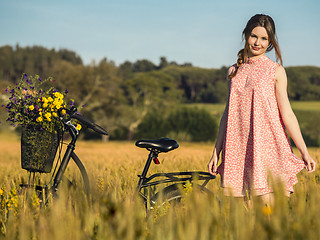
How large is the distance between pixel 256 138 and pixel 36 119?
2.02 meters

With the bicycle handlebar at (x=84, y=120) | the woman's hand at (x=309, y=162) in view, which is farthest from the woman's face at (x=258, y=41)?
the bicycle handlebar at (x=84, y=120)

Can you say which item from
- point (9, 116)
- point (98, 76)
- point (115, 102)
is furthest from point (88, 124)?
point (115, 102)

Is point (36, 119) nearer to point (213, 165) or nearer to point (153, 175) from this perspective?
point (153, 175)

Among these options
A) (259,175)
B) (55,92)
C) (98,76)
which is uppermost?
(98,76)

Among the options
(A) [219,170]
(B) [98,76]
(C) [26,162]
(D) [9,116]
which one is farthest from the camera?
(B) [98,76]

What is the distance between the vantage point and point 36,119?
365cm

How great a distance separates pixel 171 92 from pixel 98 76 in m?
8.70

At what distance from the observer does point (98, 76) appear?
35.5 metres

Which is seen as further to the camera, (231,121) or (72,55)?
(72,55)

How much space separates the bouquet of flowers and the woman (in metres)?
1.51

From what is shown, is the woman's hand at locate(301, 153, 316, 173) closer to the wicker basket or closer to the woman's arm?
the woman's arm

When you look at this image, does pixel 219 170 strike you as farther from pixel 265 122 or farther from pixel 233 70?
pixel 233 70

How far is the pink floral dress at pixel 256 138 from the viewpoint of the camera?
3113 mm

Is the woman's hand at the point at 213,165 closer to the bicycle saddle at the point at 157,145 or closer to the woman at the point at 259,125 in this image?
the woman at the point at 259,125
